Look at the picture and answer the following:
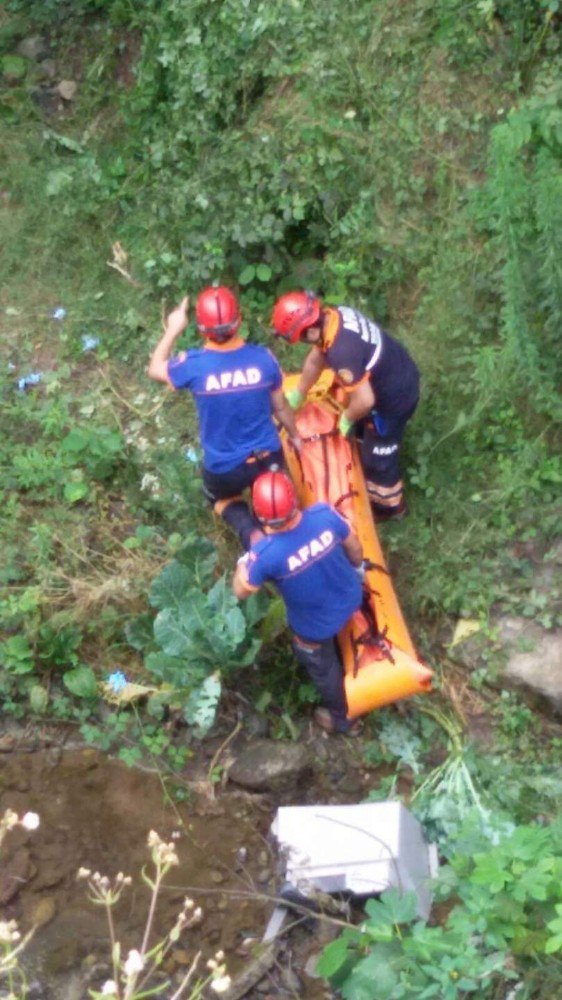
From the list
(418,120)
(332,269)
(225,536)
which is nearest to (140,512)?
(225,536)

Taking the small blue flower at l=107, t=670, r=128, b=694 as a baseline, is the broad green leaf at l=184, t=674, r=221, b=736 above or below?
above

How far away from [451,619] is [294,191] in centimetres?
253

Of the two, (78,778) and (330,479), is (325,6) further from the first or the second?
(78,778)

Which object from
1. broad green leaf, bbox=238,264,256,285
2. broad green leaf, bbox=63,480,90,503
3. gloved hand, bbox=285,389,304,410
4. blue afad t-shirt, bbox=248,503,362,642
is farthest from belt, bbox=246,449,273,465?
broad green leaf, bbox=238,264,256,285

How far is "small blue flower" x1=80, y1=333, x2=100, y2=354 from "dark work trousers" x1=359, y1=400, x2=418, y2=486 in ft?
6.35

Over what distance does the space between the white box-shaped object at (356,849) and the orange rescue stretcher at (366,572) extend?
55 cm

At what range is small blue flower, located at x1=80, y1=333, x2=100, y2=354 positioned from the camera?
705 centimetres

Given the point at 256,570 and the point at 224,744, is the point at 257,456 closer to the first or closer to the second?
the point at 256,570

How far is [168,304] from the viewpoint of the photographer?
7.07 meters

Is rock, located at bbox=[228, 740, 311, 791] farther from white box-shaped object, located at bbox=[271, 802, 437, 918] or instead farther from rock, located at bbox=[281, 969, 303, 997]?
rock, located at bbox=[281, 969, 303, 997]

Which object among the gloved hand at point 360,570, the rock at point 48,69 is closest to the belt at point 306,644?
the gloved hand at point 360,570

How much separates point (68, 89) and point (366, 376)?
3.74m

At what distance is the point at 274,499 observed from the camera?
16.0 feet

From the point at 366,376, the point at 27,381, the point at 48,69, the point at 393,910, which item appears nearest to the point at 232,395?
the point at 366,376
